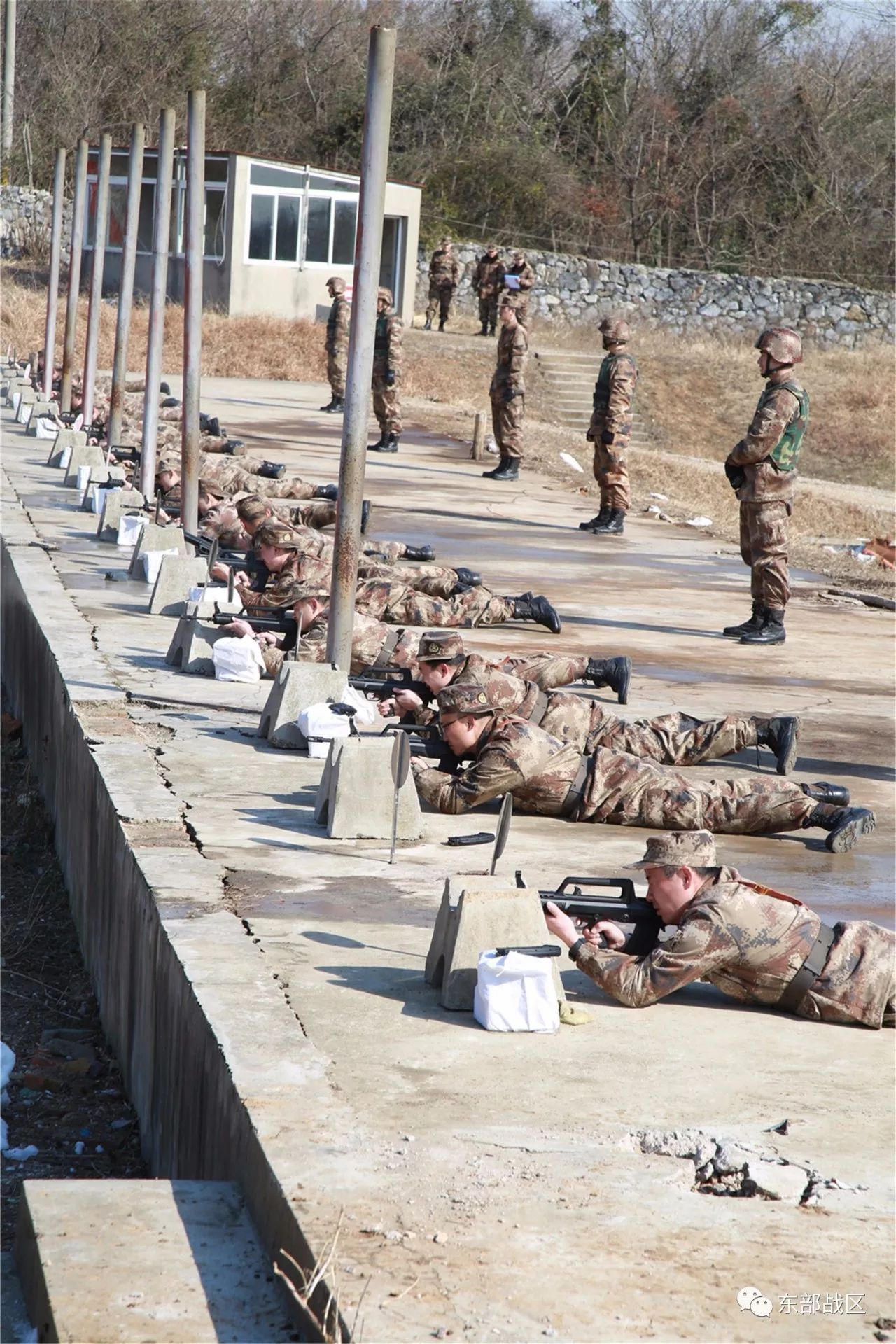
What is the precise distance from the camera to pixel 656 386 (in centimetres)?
3856

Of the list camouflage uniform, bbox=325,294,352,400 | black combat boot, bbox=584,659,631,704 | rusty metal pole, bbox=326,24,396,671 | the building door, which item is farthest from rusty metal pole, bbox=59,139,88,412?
the building door

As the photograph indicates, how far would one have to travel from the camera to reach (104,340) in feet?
107

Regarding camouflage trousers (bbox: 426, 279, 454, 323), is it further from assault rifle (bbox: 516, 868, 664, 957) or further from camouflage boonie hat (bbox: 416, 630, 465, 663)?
assault rifle (bbox: 516, 868, 664, 957)

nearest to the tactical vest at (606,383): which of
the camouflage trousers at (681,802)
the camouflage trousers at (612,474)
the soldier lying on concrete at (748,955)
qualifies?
the camouflage trousers at (612,474)

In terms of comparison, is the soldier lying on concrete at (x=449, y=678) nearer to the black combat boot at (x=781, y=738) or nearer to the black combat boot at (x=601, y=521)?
the black combat boot at (x=781, y=738)

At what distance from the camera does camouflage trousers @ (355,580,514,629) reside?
1223 cm

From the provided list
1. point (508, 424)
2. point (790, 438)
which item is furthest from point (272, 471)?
point (790, 438)

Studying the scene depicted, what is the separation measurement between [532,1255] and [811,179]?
2073 inches

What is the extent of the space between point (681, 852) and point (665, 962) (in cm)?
37

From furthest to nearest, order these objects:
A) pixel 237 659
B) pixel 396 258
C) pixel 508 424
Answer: pixel 396 258 → pixel 508 424 → pixel 237 659

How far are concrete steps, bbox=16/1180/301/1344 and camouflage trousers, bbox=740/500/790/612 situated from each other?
9.11 meters

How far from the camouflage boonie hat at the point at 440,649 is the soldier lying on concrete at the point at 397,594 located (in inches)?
97.6

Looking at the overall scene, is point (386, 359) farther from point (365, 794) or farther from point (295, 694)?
point (365, 794)

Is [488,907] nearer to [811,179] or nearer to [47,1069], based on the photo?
[47,1069]
